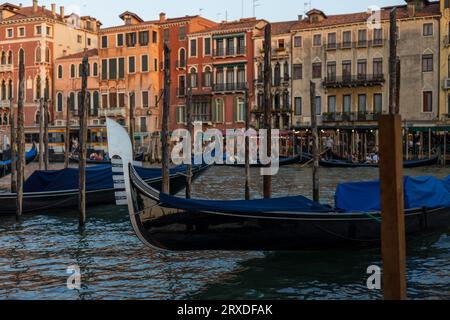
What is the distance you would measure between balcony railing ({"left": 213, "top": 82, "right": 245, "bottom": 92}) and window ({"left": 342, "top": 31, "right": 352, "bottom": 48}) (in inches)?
279

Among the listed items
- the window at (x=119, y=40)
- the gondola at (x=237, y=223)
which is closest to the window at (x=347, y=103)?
the window at (x=119, y=40)

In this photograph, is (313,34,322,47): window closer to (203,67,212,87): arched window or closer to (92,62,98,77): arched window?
(203,67,212,87): arched window

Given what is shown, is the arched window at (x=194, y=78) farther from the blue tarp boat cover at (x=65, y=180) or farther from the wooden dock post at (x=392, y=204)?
the wooden dock post at (x=392, y=204)

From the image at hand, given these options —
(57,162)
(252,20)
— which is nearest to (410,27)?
(252,20)

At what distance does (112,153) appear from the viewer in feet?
23.2

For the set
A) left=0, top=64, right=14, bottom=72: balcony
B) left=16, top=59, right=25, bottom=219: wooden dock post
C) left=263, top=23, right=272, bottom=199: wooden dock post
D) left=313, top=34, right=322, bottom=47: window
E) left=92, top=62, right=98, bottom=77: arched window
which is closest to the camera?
left=263, top=23, right=272, bottom=199: wooden dock post

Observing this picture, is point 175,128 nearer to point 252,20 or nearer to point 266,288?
point 252,20

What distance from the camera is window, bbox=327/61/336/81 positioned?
35.2 meters

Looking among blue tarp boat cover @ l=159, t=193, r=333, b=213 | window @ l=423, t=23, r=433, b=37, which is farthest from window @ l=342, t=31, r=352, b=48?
blue tarp boat cover @ l=159, t=193, r=333, b=213

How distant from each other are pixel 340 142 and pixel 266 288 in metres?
28.9

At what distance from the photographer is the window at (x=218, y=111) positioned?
129 ft

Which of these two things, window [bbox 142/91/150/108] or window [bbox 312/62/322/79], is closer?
window [bbox 312/62/322/79]

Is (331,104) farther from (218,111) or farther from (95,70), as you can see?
(95,70)

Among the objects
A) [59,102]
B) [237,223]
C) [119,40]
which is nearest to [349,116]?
[119,40]
